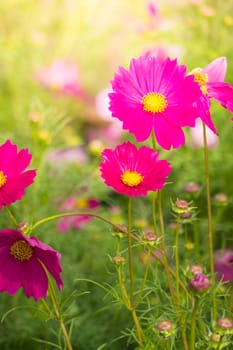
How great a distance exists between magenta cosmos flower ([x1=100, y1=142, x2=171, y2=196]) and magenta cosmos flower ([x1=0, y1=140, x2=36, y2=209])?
80 millimetres

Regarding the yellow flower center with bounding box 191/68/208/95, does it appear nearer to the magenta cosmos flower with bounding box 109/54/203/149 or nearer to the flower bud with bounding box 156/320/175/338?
the magenta cosmos flower with bounding box 109/54/203/149

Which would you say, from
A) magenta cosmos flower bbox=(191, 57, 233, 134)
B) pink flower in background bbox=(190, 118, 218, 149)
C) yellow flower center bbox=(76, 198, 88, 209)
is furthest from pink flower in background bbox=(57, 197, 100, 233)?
magenta cosmos flower bbox=(191, 57, 233, 134)

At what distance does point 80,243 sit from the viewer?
1318mm

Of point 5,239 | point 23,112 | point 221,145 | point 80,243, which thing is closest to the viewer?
point 5,239

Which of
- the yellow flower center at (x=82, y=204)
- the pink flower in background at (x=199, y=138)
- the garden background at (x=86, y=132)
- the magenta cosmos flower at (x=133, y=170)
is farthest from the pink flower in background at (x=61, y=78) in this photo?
the magenta cosmos flower at (x=133, y=170)

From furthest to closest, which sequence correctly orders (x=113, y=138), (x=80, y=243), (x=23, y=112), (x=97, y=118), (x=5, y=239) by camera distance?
(x=97, y=118) < (x=113, y=138) < (x=23, y=112) < (x=80, y=243) < (x=5, y=239)

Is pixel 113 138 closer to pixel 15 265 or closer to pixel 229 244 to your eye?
pixel 229 244

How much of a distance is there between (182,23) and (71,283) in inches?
42.2

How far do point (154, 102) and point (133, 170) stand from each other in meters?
0.08

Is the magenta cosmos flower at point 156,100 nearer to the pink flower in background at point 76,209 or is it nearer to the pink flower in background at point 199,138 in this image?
the pink flower in background at point 76,209

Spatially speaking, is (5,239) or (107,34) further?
(107,34)

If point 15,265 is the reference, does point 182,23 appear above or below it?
above

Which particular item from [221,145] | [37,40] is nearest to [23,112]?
[37,40]

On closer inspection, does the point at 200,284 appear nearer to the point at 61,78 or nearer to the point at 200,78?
the point at 200,78
